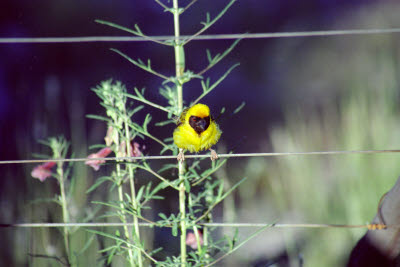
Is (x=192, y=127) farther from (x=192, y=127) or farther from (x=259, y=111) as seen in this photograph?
(x=259, y=111)

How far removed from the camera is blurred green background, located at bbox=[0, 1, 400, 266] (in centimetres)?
232

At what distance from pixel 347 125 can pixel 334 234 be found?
0.61 meters

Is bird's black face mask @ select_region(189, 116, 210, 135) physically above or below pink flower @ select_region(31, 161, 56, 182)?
above

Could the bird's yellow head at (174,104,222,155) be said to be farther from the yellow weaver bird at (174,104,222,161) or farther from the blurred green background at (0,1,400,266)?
the blurred green background at (0,1,400,266)

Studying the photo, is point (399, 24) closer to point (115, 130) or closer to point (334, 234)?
point (334, 234)

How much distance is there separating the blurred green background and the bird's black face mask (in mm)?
223

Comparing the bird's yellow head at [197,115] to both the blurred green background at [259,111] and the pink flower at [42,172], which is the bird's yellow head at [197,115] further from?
the pink flower at [42,172]

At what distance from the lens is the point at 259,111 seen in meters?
3.91

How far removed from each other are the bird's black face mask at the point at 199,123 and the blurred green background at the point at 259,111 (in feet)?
0.73

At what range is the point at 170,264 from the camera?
1.46 m

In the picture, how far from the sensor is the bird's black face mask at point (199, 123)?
5.97ft

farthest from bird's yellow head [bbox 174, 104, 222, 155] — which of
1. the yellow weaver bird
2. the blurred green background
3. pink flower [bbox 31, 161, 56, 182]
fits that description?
pink flower [bbox 31, 161, 56, 182]

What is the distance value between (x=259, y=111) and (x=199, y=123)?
84.5 inches

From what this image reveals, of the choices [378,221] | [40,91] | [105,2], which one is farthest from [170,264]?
[105,2]
